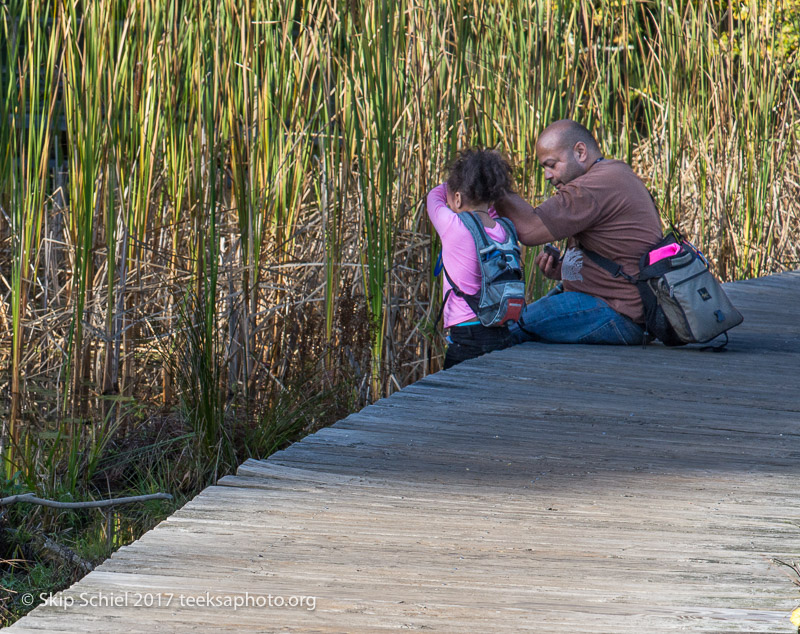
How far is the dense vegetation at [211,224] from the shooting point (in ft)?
8.98

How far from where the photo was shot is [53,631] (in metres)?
1.14

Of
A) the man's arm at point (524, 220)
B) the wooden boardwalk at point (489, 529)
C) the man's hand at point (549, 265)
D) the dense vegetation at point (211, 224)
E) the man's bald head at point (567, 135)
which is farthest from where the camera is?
the man's hand at point (549, 265)

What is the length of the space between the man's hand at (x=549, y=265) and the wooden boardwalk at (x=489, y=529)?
3.31 feet

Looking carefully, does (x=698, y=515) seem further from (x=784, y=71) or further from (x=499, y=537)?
(x=784, y=71)

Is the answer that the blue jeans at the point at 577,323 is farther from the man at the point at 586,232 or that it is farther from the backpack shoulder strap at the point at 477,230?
the backpack shoulder strap at the point at 477,230

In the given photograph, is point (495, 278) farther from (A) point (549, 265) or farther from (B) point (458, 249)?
(A) point (549, 265)

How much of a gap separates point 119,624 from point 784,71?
5764mm

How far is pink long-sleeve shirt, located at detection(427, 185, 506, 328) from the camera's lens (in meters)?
3.01

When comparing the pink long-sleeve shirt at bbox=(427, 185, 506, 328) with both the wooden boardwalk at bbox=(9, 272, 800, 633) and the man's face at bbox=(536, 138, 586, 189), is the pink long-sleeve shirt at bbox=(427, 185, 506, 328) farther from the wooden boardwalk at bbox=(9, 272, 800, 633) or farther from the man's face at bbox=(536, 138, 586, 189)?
the wooden boardwalk at bbox=(9, 272, 800, 633)

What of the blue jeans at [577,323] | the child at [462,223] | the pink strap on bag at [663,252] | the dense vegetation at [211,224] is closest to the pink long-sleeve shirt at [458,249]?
the child at [462,223]

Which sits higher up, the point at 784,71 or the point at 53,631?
the point at 784,71

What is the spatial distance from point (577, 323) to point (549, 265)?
0.24 metres

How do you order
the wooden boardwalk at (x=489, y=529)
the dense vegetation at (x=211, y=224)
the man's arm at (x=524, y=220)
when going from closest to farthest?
the wooden boardwalk at (x=489, y=529) < the dense vegetation at (x=211, y=224) < the man's arm at (x=524, y=220)

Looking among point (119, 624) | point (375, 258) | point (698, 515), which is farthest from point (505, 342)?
point (119, 624)
